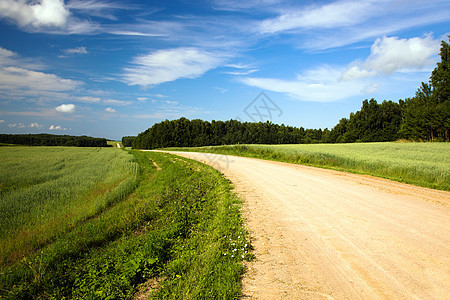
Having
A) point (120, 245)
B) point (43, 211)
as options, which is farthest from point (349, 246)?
point (43, 211)

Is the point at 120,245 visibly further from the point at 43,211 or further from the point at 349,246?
the point at 349,246

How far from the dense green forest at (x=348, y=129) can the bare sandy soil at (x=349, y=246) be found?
5782cm

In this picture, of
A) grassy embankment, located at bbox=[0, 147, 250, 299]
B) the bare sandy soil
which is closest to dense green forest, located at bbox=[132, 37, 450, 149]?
the bare sandy soil

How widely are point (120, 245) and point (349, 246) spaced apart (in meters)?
5.41

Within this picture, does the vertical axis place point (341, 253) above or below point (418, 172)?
below

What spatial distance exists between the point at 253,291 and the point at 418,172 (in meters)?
13.0

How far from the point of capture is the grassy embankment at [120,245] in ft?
12.2

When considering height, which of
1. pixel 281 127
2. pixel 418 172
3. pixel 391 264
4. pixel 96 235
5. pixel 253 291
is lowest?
pixel 96 235

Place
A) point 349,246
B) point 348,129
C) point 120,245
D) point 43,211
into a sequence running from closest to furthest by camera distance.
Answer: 1. point 349,246
2. point 120,245
3. point 43,211
4. point 348,129

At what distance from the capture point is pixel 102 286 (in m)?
3.98

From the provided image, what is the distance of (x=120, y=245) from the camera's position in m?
5.86

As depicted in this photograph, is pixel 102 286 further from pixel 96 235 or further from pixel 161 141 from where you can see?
pixel 161 141

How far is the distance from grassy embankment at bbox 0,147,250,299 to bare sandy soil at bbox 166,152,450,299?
→ 59 centimetres

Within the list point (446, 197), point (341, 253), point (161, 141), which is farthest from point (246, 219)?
point (161, 141)
